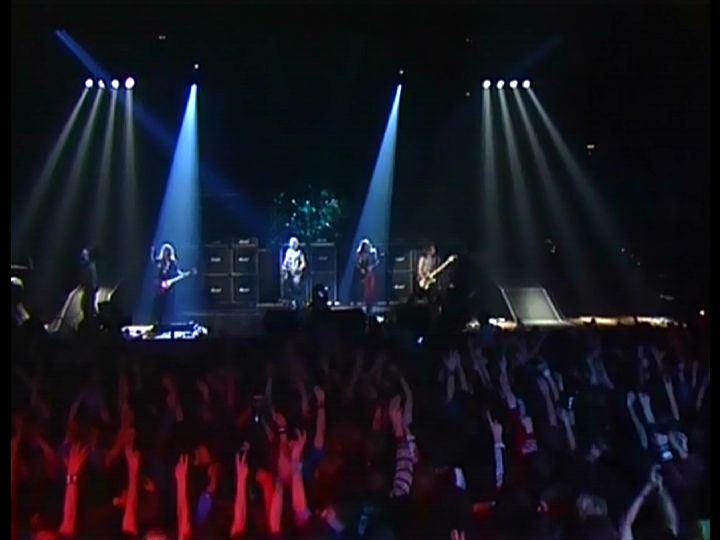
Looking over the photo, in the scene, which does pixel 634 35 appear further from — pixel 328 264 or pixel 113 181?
pixel 113 181

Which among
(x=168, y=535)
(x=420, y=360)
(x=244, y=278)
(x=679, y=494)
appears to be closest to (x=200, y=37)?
(x=244, y=278)

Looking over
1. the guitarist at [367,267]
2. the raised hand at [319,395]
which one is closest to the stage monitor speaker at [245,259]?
the guitarist at [367,267]

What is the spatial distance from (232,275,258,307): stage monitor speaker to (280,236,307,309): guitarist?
9cm

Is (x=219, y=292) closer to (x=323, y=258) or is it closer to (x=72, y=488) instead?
(x=323, y=258)

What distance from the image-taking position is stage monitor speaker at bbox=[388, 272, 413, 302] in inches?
78.1

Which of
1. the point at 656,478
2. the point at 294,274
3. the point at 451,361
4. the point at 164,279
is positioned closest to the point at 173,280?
the point at 164,279

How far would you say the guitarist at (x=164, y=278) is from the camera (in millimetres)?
1958

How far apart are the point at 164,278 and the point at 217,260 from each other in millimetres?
144

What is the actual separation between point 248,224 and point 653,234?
92 cm

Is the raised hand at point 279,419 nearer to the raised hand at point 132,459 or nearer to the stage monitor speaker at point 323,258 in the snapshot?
the raised hand at point 132,459

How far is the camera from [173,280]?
6.66 feet

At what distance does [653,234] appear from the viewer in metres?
2.03

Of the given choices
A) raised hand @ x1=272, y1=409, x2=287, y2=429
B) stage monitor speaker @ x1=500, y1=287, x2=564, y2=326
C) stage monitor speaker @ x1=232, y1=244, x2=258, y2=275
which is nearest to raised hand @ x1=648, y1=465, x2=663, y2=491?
stage monitor speaker @ x1=500, y1=287, x2=564, y2=326

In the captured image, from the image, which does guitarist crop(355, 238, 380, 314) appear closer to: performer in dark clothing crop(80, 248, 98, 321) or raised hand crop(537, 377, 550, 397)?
raised hand crop(537, 377, 550, 397)
